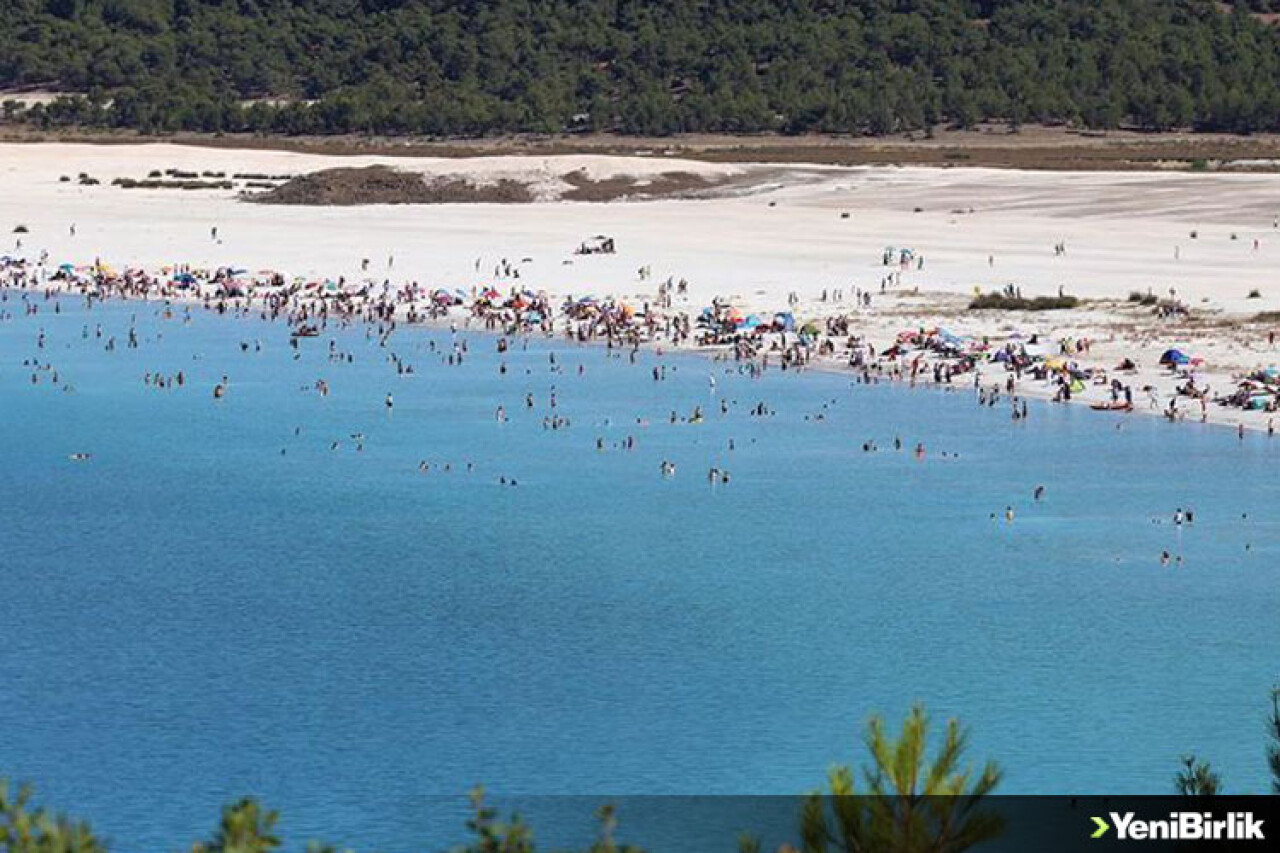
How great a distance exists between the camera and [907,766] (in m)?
11.7

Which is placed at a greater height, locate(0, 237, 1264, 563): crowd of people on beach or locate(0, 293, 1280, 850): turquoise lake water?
locate(0, 237, 1264, 563): crowd of people on beach

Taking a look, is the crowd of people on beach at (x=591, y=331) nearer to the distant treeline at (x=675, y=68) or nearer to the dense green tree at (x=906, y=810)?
the dense green tree at (x=906, y=810)

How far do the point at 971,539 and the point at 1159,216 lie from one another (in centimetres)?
5188

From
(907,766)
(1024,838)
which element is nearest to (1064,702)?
(1024,838)

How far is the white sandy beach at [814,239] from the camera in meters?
60.4

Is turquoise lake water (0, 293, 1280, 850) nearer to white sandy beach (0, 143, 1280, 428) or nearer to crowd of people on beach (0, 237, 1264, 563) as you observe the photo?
crowd of people on beach (0, 237, 1264, 563)

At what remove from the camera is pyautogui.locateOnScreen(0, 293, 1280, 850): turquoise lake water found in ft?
82.5

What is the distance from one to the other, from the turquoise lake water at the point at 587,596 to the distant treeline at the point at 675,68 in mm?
106168

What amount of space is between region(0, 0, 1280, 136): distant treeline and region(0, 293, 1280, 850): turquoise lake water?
106 meters

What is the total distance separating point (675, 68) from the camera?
17600 centimetres

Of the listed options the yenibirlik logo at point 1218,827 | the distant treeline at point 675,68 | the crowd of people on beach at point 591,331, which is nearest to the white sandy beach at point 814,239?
the crowd of people on beach at point 591,331

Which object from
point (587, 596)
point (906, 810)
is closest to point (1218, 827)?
point (906, 810)

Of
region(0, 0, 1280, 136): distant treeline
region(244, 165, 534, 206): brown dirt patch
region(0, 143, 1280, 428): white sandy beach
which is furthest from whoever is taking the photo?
region(0, 0, 1280, 136): distant treeline

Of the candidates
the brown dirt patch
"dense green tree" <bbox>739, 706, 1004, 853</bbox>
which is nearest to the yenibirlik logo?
"dense green tree" <bbox>739, 706, 1004, 853</bbox>
